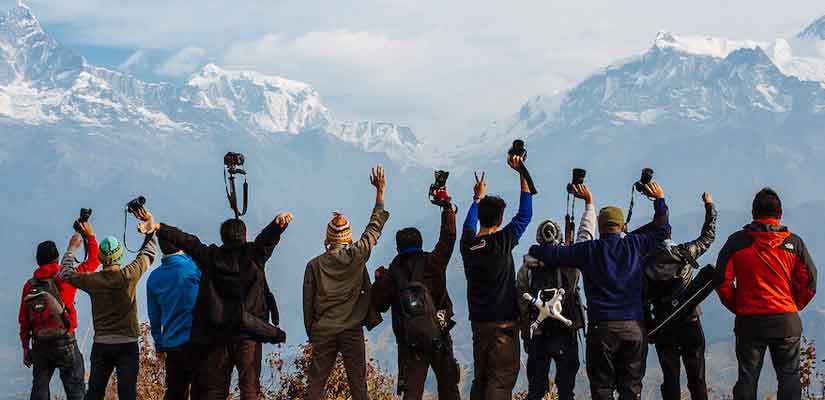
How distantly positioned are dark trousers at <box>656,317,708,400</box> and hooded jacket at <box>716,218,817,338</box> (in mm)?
827

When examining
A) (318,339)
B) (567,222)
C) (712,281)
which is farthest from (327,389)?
(712,281)

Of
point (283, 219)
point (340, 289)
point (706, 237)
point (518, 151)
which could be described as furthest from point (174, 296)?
point (706, 237)

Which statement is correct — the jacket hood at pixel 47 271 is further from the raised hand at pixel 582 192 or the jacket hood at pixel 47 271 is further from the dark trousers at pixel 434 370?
the raised hand at pixel 582 192

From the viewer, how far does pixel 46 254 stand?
9766 mm

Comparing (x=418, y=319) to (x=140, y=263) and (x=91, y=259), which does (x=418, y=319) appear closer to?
(x=140, y=263)

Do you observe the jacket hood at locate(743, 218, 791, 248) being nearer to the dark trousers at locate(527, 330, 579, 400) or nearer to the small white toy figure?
the small white toy figure

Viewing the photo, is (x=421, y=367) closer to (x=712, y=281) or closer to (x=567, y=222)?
(x=567, y=222)

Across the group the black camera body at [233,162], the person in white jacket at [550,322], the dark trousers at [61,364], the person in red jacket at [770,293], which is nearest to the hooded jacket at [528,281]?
the person in white jacket at [550,322]

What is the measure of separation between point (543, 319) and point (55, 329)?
17.3ft

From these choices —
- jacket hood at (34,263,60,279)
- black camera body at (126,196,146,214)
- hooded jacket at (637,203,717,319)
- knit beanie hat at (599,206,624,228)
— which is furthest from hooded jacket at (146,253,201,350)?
hooded jacket at (637,203,717,319)

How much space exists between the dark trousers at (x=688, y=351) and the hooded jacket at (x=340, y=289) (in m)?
2.87

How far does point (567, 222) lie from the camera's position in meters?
8.85

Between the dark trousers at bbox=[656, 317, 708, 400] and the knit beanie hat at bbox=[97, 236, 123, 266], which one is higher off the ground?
the knit beanie hat at bbox=[97, 236, 123, 266]

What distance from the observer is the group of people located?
7762mm
